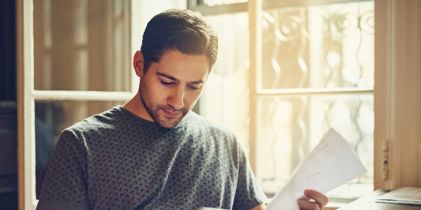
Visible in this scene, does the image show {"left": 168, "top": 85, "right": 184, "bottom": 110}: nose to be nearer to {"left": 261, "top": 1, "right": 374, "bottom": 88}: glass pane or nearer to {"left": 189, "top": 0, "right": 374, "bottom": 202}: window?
{"left": 189, "top": 0, "right": 374, "bottom": 202}: window

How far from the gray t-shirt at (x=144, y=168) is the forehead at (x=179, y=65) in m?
0.17

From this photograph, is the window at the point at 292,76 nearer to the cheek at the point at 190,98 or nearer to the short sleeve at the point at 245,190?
the short sleeve at the point at 245,190

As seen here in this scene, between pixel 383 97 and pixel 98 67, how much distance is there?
38.3 inches

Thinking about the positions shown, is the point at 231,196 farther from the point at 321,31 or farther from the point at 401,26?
the point at 321,31

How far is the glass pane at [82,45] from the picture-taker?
1768mm

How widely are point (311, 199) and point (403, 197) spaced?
0.24m

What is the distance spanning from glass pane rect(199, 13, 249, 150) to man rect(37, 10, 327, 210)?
2.49 feet

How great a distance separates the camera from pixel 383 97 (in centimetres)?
165

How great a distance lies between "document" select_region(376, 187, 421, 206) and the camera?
1332 mm

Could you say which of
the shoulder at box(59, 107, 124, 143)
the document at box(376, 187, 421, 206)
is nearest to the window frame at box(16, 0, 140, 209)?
the shoulder at box(59, 107, 124, 143)

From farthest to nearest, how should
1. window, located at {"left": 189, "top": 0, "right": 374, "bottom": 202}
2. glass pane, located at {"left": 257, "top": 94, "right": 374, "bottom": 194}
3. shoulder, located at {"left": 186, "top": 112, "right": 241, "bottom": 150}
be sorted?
glass pane, located at {"left": 257, "top": 94, "right": 374, "bottom": 194} < window, located at {"left": 189, "top": 0, "right": 374, "bottom": 202} < shoulder, located at {"left": 186, "top": 112, "right": 241, "bottom": 150}

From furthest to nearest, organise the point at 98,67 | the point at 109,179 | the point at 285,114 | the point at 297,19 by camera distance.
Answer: the point at 285,114 → the point at 297,19 → the point at 98,67 → the point at 109,179

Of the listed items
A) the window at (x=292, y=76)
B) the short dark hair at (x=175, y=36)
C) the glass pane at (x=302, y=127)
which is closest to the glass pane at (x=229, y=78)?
the window at (x=292, y=76)

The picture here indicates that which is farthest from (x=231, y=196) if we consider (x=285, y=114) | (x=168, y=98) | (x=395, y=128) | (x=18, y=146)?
(x=285, y=114)
